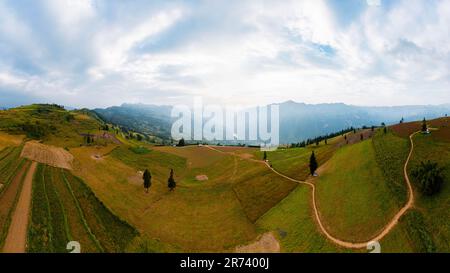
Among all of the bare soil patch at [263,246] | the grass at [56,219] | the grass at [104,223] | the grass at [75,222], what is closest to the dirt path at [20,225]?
the grass at [56,219]

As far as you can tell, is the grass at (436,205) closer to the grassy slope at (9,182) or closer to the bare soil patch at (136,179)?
the grassy slope at (9,182)

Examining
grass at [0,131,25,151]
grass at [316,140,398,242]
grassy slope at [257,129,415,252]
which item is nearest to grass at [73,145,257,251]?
grassy slope at [257,129,415,252]

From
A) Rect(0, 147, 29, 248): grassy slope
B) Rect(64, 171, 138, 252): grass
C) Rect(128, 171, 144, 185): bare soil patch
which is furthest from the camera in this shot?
Rect(128, 171, 144, 185): bare soil patch

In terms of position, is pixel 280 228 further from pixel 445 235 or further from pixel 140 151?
pixel 140 151

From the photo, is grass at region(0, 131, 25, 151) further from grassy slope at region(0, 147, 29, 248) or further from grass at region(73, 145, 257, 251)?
grass at region(73, 145, 257, 251)

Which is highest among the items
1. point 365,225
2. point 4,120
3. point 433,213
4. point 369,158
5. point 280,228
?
point 4,120
